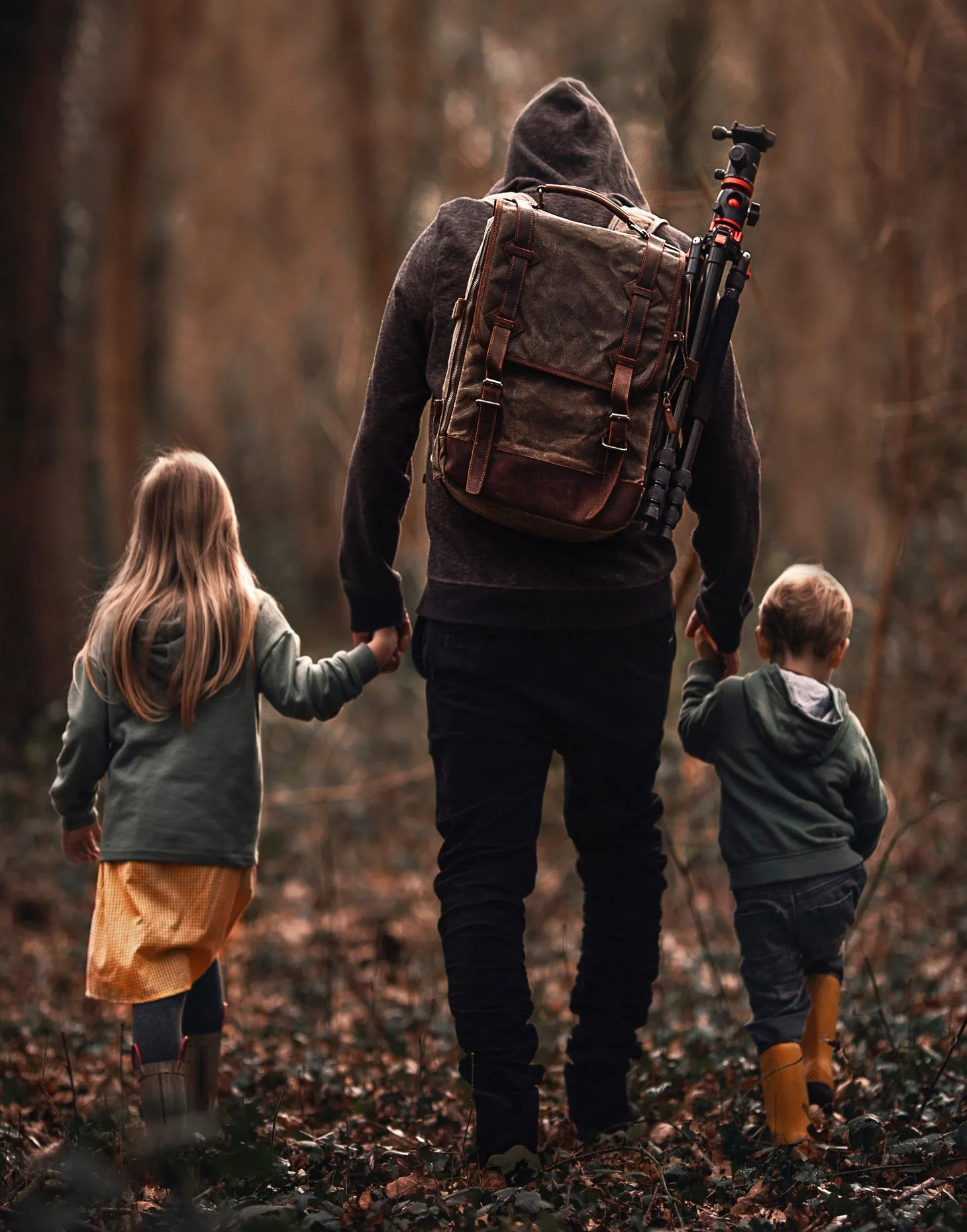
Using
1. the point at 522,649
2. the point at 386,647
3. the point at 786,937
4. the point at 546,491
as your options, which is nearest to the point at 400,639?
the point at 386,647

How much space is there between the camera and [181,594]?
332cm

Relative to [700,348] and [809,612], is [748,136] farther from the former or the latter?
[809,612]

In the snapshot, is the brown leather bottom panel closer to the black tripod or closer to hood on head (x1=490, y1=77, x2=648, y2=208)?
the black tripod

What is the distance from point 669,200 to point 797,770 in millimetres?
2751

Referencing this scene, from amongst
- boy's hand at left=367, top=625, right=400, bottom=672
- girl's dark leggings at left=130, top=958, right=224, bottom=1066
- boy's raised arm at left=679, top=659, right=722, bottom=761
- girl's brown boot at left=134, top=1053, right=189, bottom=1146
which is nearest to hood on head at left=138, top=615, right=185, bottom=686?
boy's hand at left=367, top=625, right=400, bottom=672

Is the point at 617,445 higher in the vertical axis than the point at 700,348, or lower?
lower

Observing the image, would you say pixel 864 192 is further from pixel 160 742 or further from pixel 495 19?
pixel 495 19

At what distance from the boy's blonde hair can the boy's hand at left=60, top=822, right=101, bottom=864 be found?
5.83ft

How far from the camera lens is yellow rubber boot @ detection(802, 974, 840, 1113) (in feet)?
11.2

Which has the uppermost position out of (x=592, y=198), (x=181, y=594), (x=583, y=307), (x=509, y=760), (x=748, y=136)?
(x=748, y=136)

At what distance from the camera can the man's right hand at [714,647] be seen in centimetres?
352

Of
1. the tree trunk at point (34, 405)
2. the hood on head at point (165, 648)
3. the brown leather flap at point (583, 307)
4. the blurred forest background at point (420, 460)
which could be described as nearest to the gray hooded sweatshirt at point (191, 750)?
the hood on head at point (165, 648)

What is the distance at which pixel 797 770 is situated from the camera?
10.9 feet

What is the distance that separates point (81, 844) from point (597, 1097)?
146 cm
